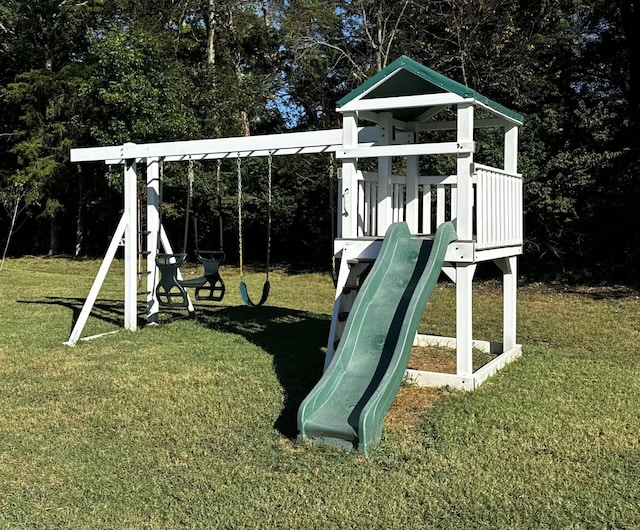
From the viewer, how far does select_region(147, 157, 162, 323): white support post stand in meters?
9.32

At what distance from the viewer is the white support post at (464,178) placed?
6020mm

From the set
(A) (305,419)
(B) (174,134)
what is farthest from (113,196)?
(A) (305,419)

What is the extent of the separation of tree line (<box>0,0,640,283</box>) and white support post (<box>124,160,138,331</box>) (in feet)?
3.90

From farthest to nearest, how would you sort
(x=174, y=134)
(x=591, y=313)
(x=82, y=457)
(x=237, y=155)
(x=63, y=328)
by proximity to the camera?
(x=174, y=134) < (x=591, y=313) < (x=63, y=328) < (x=237, y=155) < (x=82, y=457)

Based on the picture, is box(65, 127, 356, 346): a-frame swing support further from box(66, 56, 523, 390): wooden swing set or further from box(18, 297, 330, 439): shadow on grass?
box(18, 297, 330, 439): shadow on grass

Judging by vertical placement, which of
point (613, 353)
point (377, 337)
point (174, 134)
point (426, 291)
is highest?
point (174, 134)

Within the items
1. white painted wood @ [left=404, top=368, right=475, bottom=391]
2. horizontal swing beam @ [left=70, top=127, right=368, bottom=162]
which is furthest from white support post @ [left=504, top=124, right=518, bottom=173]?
white painted wood @ [left=404, top=368, right=475, bottom=391]

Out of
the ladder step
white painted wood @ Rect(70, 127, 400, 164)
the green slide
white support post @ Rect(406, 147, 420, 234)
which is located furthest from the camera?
white support post @ Rect(406, 147, 420, 234)

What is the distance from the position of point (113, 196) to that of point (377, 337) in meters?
19.3

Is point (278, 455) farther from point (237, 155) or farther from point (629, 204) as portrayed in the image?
point (629, 204)

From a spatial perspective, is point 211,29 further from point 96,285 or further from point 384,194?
point 384,194

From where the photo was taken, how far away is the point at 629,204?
14.8 meters

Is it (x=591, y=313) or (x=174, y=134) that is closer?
(x=591, y=313)

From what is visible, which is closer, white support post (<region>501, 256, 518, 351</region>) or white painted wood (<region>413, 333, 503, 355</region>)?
white support post (<region>501, 256, 518, 351</region>)
